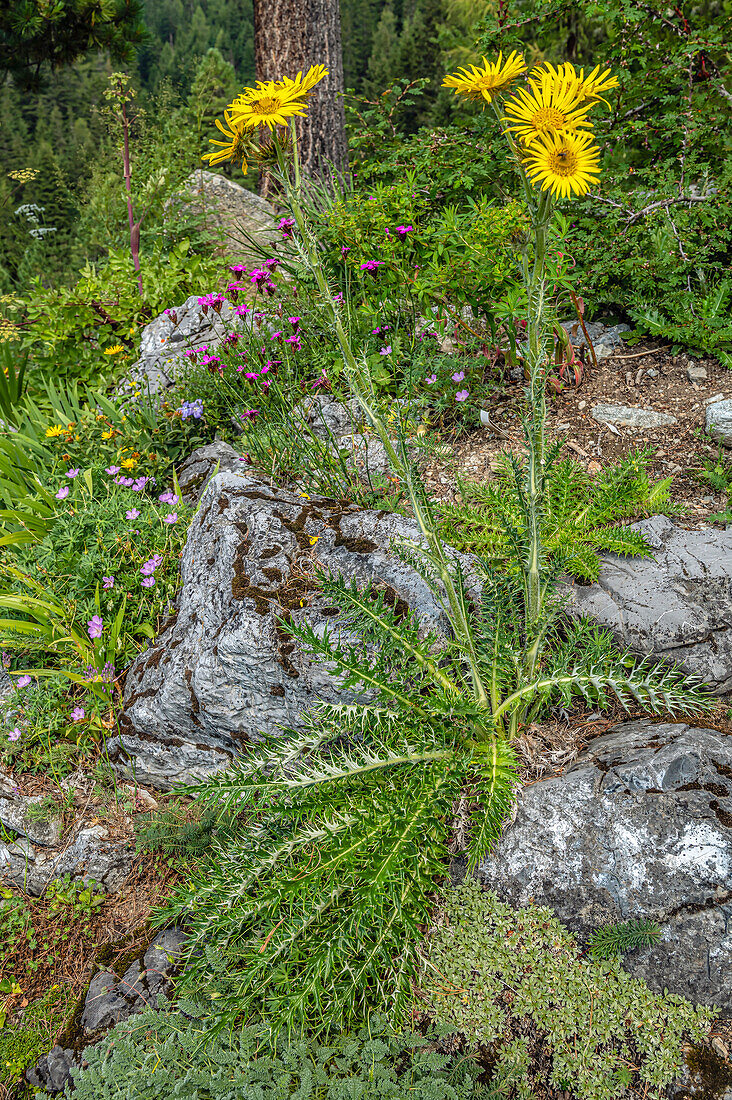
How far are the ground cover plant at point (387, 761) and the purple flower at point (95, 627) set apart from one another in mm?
1147

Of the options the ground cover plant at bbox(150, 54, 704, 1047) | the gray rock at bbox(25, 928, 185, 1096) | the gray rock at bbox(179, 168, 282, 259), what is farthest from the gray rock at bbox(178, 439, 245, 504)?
the gray rock at bbox(179, 168, 282, 259)

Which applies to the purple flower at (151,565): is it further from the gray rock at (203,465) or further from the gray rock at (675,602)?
the gray rock at (675,602)

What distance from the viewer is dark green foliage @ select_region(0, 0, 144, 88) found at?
579cm

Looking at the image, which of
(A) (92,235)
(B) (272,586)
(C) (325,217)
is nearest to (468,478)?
(B) (272,586)

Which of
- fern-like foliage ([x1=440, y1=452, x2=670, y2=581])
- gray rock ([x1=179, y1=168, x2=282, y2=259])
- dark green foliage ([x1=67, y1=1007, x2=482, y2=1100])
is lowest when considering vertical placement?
dark green foliage ([x1=67, y1=1007, x2=482, y2=1100])

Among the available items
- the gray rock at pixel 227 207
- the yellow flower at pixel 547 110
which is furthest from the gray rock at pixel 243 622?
the gray rock at pixel 227 207

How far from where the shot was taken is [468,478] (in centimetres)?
308

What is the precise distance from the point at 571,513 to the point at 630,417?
1016mm

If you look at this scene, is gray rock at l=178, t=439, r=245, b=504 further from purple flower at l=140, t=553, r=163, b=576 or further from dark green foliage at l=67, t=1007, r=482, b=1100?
dark green foliage at l=67, t=1007, r=482, b=1100

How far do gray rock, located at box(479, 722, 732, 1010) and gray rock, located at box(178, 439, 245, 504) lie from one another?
221 centimetres

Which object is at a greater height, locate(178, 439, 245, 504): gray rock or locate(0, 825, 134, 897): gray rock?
locate(178, 439, 245, 504): gray rock

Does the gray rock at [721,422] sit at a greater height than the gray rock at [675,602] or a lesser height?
greater

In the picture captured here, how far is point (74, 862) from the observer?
2.55 m

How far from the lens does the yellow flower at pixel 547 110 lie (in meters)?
1.41
